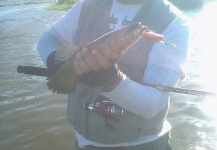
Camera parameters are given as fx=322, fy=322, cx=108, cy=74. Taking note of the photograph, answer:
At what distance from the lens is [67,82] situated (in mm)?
3324

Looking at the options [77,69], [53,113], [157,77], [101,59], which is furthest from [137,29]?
[53,113]

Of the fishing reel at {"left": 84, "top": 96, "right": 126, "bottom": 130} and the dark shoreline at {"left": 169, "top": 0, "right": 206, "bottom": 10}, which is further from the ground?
the fishing reel at {"left": 84, "top": 96, "right": 126, "bottom": 130}

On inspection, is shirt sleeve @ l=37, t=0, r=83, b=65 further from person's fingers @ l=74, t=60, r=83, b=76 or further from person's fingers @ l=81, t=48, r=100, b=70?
person's fingers @ l=81, t=48, r=100, b=70

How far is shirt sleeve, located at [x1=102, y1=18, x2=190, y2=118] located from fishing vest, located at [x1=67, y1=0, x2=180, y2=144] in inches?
5.9

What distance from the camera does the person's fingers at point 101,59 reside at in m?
2.77

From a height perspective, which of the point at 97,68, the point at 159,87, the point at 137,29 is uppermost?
the point at 137,29

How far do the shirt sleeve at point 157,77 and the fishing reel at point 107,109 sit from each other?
25cm

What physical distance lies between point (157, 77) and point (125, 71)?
19.7 inches

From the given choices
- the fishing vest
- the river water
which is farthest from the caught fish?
the river water

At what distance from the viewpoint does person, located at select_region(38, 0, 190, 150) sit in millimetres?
2967

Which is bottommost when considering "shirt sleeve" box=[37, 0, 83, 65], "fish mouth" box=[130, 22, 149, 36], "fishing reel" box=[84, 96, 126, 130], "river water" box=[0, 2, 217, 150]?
"river water" box=[0, 2, 217, 150]

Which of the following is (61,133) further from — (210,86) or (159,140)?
(210,86)

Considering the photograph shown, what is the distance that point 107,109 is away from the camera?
333 centimetres

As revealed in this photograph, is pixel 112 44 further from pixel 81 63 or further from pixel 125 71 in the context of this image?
pixel 125 71
